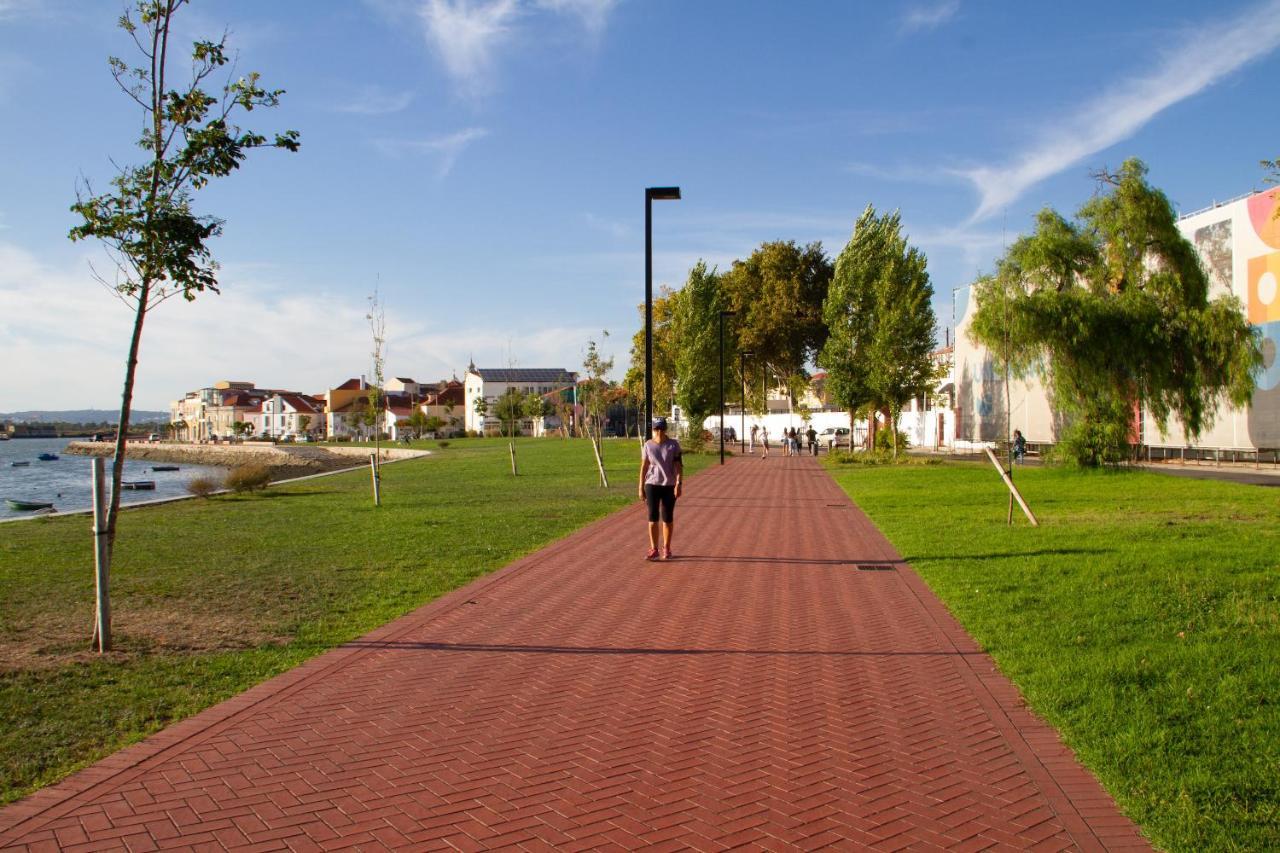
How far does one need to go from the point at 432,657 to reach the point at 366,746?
188cm

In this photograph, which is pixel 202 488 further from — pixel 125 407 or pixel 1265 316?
pixel 1265 316

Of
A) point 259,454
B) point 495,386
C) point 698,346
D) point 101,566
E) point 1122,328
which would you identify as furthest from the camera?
point 495,386

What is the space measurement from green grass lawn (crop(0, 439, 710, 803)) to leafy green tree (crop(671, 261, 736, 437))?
1110 inches

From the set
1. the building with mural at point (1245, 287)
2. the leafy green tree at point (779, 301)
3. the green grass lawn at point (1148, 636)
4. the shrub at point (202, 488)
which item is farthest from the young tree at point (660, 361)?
the green grass lawn at point (1148, 636)

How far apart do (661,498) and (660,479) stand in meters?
0.26

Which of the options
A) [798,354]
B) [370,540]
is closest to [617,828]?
[370,540]

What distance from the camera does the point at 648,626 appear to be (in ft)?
25.7

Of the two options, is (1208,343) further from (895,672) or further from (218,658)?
(218,658)

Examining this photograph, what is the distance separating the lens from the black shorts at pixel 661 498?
37.6 ft

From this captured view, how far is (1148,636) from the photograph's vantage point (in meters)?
6.86

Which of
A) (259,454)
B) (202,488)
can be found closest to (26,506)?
(202,488)

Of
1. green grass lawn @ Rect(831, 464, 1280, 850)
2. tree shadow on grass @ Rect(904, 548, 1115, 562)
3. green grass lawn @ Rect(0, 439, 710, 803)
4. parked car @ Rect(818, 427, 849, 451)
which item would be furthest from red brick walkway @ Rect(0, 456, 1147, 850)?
parked car @ Rect(818, 427, 849, 451)

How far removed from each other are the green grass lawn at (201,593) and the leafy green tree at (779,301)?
39436mm

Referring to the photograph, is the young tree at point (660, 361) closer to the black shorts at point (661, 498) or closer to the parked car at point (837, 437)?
the parked car at point (837, 437)
